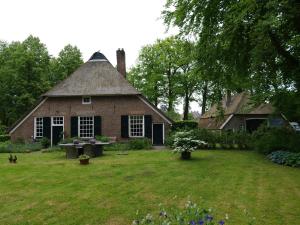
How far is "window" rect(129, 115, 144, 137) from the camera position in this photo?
1015 inches

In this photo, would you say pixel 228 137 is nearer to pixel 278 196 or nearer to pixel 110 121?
pixel 110 121

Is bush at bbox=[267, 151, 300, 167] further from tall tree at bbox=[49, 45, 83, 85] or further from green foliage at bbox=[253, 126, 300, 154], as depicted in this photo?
tall tree at bbox=[49, 45, 83, 85]

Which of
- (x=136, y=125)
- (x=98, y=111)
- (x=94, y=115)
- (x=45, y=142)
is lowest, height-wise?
(x=45, y=142)

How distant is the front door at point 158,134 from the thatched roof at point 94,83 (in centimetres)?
306

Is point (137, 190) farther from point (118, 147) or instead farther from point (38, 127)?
point (38, 127)

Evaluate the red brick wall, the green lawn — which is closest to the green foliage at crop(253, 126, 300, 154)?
the green lawn

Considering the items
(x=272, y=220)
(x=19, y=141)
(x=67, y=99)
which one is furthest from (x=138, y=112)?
(x=272, y=220)

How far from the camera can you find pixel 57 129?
26344 mm

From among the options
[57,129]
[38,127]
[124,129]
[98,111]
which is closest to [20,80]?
[38,127]

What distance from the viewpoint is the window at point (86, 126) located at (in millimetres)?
26125

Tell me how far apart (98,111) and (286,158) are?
15.1m

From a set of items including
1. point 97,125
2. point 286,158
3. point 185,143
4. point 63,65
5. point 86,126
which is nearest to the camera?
point 286,158

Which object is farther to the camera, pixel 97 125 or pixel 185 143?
pixel 97 125

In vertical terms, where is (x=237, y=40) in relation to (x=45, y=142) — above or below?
above
